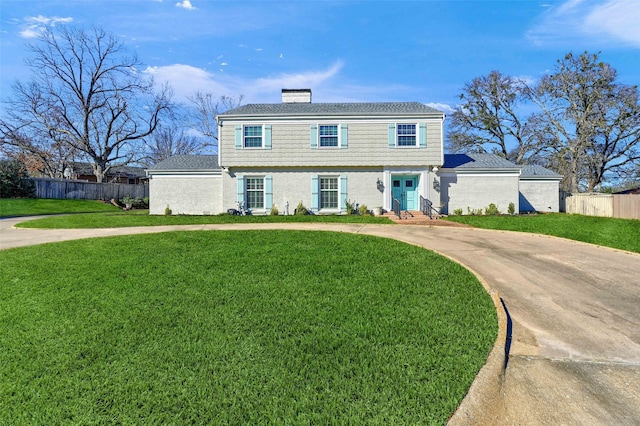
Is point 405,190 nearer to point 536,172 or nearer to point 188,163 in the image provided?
point 536,172

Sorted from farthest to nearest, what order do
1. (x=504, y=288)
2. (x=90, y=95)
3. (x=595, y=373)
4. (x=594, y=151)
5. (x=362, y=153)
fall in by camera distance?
1. (x=90, y=95)
2. (x=594, y=151)
3. (x=362, y=153)
4. (x=504, y=288)
5. (x=595, y=373)

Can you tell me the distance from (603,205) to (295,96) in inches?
772

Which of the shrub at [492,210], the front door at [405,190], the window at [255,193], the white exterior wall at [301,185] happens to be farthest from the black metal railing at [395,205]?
the window at [255,193]

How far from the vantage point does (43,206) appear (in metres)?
21.7

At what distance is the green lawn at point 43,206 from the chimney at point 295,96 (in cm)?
1671

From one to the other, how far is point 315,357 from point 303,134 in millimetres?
14869

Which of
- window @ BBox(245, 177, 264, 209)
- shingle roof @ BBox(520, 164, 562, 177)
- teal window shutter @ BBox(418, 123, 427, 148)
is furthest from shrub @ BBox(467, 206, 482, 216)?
window @ BBox(245, 177, 264, 209)

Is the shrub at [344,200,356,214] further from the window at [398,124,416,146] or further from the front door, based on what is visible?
the window at [398,124,416,146]

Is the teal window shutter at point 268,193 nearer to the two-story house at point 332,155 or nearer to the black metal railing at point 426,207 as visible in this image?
the two-story house at point 332,155

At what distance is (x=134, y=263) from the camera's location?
643 cm

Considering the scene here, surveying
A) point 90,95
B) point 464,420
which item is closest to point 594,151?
point 464,420

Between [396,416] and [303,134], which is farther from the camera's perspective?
[303,134]

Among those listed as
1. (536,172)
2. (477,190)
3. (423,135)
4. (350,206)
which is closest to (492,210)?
(477,190)

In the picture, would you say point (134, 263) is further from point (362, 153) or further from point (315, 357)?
point (362, 153)
